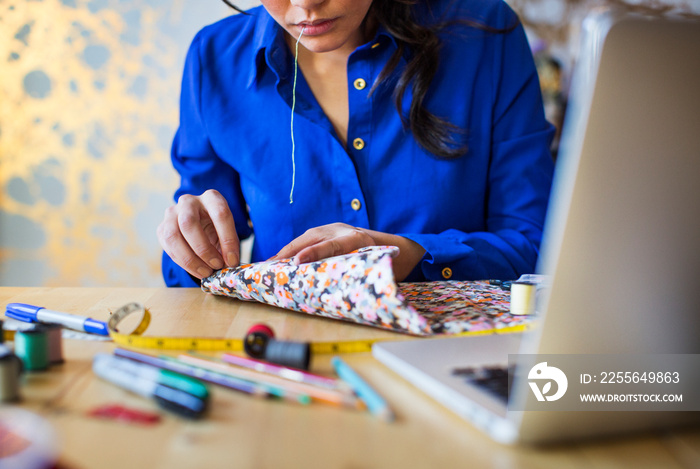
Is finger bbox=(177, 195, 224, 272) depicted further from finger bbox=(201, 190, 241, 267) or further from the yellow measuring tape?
the yellow measuring tape

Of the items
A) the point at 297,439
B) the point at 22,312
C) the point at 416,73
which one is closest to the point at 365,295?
the point at 297,439

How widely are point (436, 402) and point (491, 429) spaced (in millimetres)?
96

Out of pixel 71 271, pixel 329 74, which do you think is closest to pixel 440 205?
pixel 329 74

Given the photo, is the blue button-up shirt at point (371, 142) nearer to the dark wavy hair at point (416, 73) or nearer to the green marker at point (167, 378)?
the dark wavy hair at point (416, 73)

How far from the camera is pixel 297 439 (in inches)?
19.7

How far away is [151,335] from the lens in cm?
84

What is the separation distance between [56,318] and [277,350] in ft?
1.35

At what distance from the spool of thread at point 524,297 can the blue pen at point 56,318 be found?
23.7 inches

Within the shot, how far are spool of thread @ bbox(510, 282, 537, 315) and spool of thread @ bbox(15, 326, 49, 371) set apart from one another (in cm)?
64

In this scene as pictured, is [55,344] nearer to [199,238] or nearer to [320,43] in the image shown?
[199,238]

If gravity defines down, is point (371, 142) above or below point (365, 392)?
above

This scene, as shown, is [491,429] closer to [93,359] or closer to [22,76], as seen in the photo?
[93,359]

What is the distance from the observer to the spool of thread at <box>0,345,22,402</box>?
58 cm

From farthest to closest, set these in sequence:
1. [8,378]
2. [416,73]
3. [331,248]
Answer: [416,73], [331,248], [8,378]
